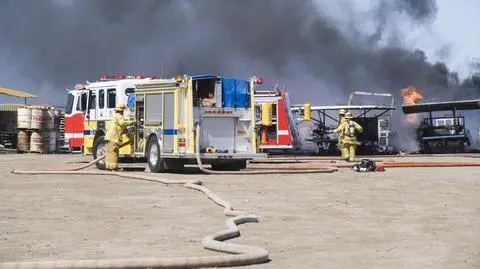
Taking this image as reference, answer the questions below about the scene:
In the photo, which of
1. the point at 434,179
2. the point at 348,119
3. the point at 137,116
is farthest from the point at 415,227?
the point at 348,119

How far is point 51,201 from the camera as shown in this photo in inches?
442

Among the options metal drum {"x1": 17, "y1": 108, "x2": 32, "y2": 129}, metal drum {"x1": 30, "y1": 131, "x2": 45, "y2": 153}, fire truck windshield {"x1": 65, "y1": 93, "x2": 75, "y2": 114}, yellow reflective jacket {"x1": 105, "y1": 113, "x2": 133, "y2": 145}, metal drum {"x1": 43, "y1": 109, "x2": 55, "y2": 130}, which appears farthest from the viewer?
metal drum {"x1": 43, "y1": 109, "x2": 55, "y2": 130}

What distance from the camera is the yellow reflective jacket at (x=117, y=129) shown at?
59.3 ft

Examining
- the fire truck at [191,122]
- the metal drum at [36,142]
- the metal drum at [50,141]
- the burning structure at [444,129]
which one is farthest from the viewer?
the metal drum at [50,141]

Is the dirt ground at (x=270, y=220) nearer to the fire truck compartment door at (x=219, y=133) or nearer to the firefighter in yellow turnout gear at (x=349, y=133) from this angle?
the fire truck compartment door at (x=219, y=133)

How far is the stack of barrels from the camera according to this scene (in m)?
37.5

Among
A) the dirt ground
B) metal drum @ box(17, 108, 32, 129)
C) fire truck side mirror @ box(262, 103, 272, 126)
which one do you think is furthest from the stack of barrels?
the dirt ground

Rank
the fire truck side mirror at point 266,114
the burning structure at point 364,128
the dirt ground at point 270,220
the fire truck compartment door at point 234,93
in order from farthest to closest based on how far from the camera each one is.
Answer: the burning structure at point 364,128 < the fire truck side mirror at point 266,114 < the fire truck compartment door at point 234,93 < the dirt ground at point 270,220

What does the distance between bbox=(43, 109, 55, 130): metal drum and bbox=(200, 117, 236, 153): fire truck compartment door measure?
2222 centimetres

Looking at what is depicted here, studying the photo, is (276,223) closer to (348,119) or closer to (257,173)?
(257,173)

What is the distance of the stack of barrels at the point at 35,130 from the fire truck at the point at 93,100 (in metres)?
15.3

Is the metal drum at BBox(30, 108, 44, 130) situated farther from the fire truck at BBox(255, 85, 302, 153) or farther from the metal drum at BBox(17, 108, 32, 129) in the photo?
the fire truck at BBox(255, 85, 302, 153)

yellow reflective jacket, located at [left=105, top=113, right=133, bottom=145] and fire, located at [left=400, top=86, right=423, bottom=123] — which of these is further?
fire, located at [left=400, top=86, right=423, bottom=123]

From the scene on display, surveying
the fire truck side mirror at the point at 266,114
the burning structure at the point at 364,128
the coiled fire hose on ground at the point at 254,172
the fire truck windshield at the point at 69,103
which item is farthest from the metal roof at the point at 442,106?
the fire truck windshield at the point at 69,103
